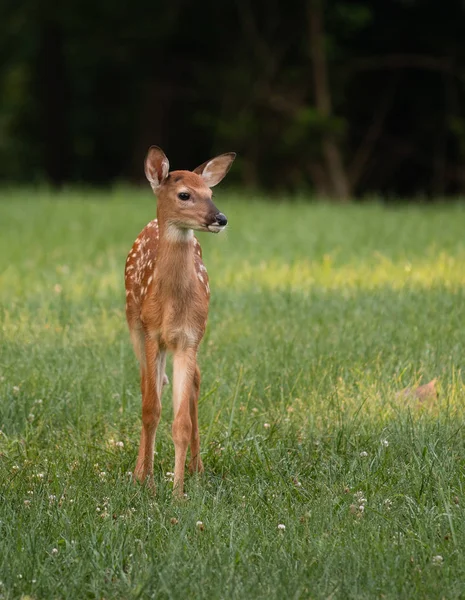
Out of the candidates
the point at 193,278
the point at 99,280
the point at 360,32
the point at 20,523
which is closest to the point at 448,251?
the point at 99,280

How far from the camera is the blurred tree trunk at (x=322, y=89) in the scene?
84.9 ft

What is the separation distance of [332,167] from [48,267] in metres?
15.2

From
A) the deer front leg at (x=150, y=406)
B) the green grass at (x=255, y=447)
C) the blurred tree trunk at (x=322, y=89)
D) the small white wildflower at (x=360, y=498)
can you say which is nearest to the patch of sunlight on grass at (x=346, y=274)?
the green grass at (x=255, y=447)

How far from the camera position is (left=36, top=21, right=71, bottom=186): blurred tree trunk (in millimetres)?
30844

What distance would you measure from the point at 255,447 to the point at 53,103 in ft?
88.4

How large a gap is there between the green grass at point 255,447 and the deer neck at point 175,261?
76cm

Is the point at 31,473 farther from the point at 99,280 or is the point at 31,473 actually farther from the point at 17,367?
the point at 99,280

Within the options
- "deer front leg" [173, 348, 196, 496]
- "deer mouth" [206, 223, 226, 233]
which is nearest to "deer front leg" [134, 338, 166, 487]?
"deer front leg" [173, 348, 196, 496]

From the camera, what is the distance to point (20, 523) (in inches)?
168

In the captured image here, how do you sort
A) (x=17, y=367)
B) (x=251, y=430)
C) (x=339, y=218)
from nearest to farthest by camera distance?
(x=251, y=430) < (x=17, y=367) < (x=339, y=218)

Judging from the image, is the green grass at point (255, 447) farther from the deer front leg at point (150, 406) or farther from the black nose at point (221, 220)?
the black nose at point (221, 220)

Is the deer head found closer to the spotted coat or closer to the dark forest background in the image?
the spotted coat

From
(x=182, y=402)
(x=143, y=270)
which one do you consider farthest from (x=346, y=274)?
(x=182, y=402)

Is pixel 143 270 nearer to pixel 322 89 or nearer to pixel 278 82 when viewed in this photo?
pixel 322 89
